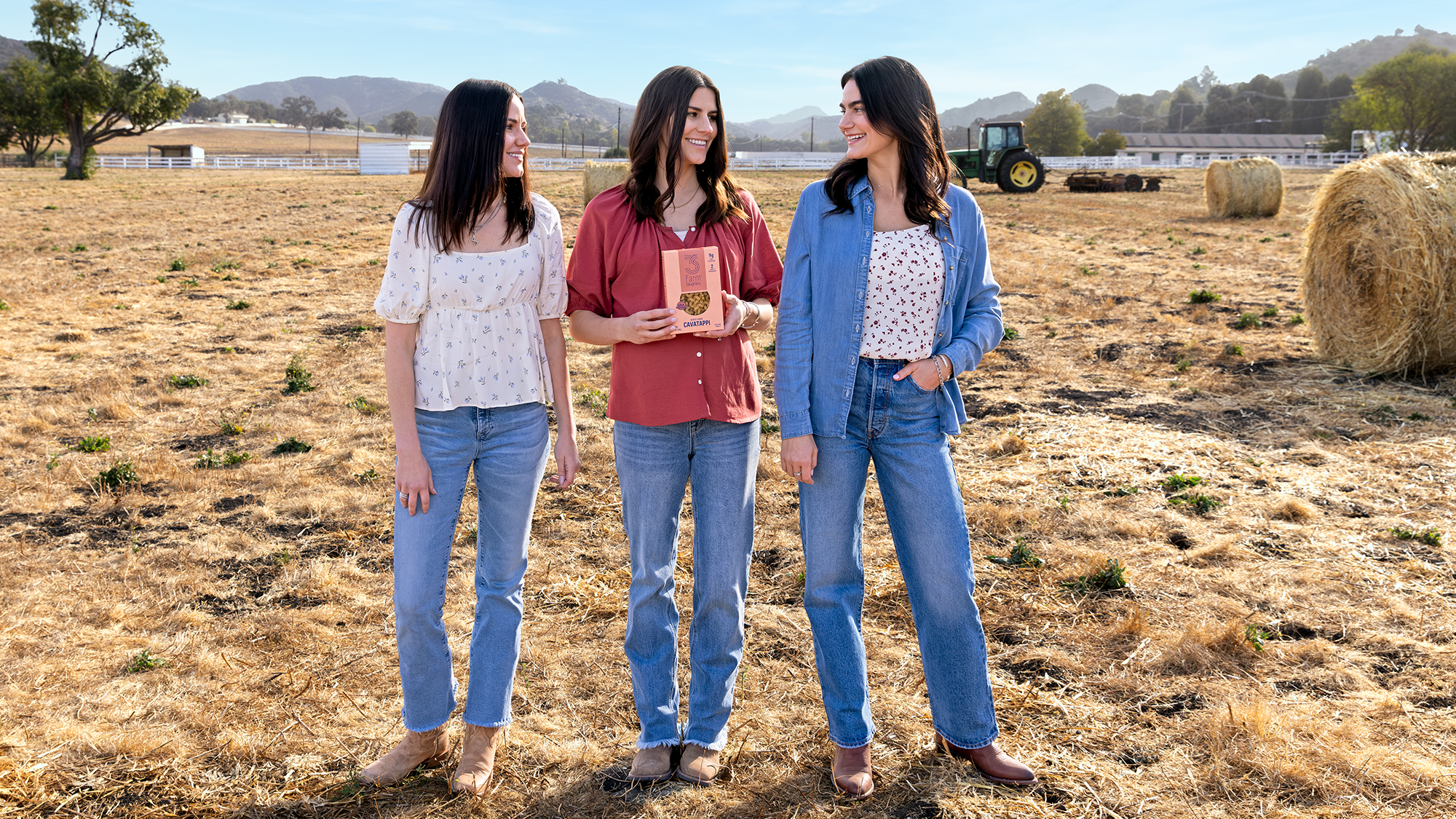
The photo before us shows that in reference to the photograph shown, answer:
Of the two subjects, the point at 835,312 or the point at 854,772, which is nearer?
the point at 835,312

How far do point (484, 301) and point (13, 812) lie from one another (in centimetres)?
252

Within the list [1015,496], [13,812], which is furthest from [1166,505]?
[13,812]

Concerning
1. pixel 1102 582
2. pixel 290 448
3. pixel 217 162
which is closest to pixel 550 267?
pixel 1102 582

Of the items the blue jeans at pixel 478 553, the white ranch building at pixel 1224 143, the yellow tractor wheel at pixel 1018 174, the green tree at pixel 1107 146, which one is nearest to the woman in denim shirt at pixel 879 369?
the blue jeans at pixel 478 553

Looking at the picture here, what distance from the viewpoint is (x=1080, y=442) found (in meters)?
7.45

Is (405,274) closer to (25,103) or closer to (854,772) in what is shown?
(854,772)

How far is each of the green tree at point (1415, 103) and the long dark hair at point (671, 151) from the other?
9347cm

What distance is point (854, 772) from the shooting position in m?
3.40

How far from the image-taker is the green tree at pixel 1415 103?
7750 cm

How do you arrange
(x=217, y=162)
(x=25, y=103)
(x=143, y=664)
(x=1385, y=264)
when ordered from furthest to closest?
1. (x=217, y=162)
2. (x=25, y=103)
3. (x=1385, y=264)
4. (x=143, y=664)

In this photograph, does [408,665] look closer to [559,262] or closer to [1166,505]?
[559,262]

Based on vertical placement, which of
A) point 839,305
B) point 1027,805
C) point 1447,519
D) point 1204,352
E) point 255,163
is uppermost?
point 255,163

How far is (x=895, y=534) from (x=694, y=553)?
0.75 metres

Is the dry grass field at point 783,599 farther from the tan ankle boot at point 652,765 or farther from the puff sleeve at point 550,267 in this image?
the puff sleeve at point 550,267
